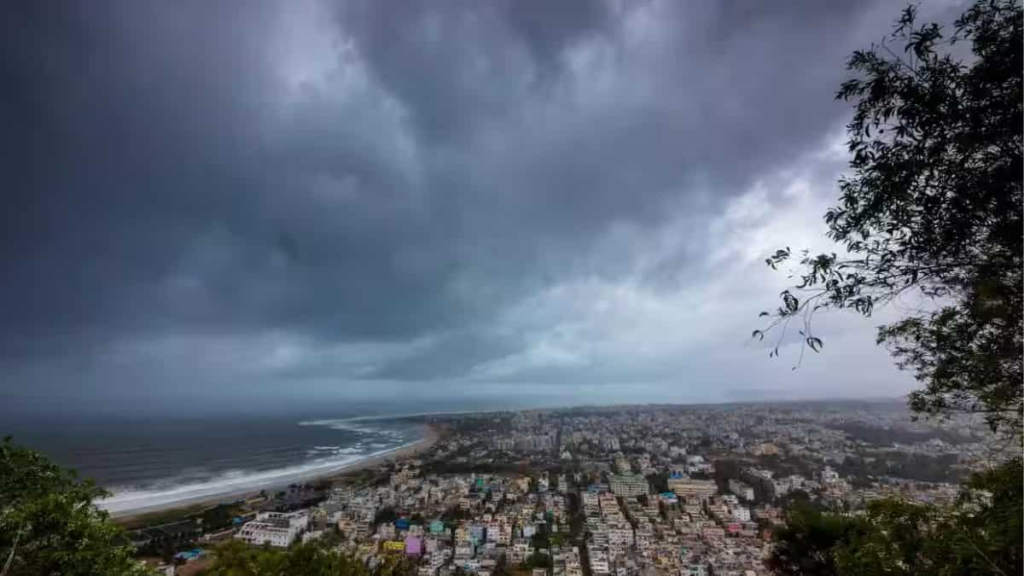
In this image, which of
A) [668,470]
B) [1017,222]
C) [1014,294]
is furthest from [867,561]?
[668,470]

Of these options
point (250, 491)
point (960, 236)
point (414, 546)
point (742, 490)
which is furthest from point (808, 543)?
point (250, 491)

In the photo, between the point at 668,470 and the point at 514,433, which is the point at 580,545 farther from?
the point at 514,433

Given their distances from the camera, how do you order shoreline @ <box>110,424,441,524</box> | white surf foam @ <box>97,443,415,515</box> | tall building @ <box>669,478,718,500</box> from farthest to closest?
tall building @ <box>669,478,718,500</box>
white surf foam @ <box>97,443,415,515</box>
shoreline @ <box>110,424,441,524</box>

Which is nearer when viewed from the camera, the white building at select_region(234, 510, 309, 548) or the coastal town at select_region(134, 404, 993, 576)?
the coastal town at select_region(134, 404, 993, 576)

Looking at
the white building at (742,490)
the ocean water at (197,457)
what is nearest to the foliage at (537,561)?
the white building at (742,490)

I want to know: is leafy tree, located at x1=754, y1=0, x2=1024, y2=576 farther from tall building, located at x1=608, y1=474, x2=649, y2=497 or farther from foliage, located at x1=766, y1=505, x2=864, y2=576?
tall building, located at x1=608, y1=474, x2=649, y2=497

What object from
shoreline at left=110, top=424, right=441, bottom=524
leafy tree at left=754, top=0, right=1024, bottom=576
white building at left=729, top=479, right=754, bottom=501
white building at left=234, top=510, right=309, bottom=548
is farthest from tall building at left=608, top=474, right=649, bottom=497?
leafy tree at left=754, top=0, right=1024, bottom=576

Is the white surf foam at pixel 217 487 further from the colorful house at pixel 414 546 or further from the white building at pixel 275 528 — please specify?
the colorful house at pixel 414 546
